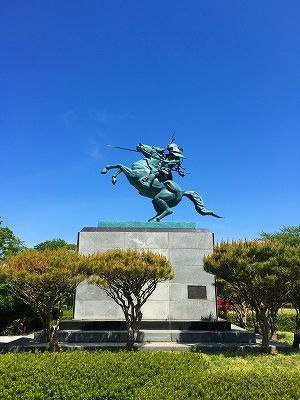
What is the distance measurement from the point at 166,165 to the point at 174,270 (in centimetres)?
508

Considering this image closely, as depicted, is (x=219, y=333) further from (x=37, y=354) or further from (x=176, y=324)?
(x=37, y=354)

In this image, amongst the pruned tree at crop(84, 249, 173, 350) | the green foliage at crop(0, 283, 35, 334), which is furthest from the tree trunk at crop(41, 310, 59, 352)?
the green foliage at crop(0, 283, 35, 334)

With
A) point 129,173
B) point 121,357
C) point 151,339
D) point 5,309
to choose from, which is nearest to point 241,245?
point 151,339

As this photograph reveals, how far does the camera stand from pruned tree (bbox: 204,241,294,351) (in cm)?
1148

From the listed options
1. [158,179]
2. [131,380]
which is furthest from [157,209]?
[131,380]

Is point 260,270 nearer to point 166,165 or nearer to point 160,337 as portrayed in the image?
point 160,337

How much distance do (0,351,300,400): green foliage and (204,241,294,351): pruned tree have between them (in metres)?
4.41

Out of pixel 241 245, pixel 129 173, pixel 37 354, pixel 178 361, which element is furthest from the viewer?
pixel 129 173

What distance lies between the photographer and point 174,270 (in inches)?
611

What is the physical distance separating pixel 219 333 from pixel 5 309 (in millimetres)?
10095

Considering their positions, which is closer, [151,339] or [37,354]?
[37,354]

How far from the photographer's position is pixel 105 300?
15.0 meters

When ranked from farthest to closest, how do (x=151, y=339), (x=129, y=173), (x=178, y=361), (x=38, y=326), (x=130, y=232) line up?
(x=38, y=326), (x=129, y=173), (x=130, y=232), (x=151, y=339), (x=178, y=361)

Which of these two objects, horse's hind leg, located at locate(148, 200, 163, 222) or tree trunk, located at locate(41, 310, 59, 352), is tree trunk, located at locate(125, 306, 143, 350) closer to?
tree trunk, located at locate(41, 310, 59, 352)
